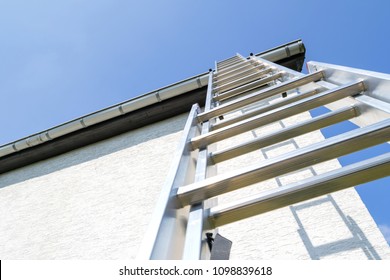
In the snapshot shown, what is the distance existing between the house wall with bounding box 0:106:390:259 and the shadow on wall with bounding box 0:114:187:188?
20 mm

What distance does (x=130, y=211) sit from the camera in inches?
109

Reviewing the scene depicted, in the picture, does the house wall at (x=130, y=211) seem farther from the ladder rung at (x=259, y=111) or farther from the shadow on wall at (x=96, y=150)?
the ladder rung at (x=259, y=111)

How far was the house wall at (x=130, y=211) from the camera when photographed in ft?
5.84

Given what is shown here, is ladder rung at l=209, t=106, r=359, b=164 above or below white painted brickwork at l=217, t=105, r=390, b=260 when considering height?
above

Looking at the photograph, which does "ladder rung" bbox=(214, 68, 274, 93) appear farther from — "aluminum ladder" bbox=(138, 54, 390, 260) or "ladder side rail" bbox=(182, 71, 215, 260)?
"ladder side rail" bbox=(182, 71, 215, 260)

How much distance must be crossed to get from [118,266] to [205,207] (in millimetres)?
354

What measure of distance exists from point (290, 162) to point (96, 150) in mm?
3757

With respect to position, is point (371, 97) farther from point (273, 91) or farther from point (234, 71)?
point (234, 71)

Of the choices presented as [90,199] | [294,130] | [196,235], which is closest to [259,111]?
[294,130]

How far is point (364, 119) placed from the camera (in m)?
1.29

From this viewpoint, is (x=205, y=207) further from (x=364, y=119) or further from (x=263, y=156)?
(x=263, y=156)

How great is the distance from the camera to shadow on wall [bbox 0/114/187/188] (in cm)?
402

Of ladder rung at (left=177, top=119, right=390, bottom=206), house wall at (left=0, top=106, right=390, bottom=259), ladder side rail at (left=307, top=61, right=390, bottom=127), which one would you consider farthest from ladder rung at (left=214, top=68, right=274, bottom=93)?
ladder rung at (left=177, top=119, right=390, bottom=206)

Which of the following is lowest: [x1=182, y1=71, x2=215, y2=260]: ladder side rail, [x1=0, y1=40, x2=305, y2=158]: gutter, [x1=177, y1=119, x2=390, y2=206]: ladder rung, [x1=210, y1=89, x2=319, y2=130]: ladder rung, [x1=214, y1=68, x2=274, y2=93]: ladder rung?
[x1=182, y1=71, x2=215, y2=260]: ladder side rail
